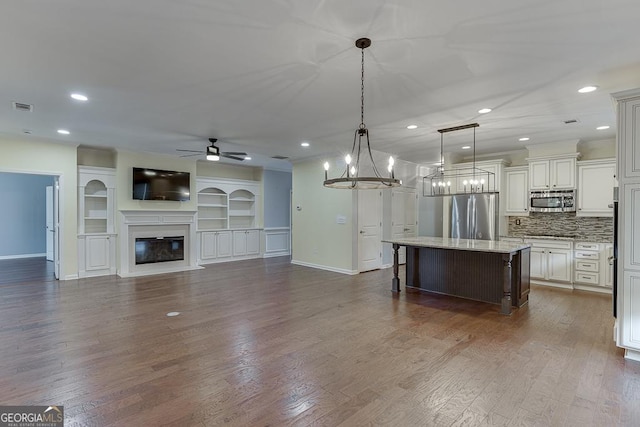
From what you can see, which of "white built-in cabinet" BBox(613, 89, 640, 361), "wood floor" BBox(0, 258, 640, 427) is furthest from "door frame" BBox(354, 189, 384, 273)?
"white built-in cabinet" BBox(613, 89, 640, 361)

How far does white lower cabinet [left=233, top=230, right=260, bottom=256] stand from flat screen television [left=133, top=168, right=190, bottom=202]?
80.2 inches

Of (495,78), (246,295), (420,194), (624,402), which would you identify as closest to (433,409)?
(624,402)

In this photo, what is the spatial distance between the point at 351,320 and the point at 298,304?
3.36 ft

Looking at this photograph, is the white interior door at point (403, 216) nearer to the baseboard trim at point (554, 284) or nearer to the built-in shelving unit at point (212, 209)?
the baseboard trim at point (554, 284)

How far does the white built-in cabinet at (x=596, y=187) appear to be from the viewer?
18.2ft

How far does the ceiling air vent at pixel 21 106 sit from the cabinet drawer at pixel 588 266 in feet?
28.7

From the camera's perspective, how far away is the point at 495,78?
10.9ft

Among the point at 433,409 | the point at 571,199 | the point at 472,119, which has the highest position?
the point at 472,119

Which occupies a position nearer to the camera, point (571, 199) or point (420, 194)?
point (571, 199)

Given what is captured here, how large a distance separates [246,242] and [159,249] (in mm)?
2555

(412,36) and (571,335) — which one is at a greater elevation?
(412,36)

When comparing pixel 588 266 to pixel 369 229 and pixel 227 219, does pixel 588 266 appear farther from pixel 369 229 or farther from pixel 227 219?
pixel 227 219

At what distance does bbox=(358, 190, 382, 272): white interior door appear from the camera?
7145 mm

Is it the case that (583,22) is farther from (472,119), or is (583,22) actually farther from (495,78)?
(472,119)
